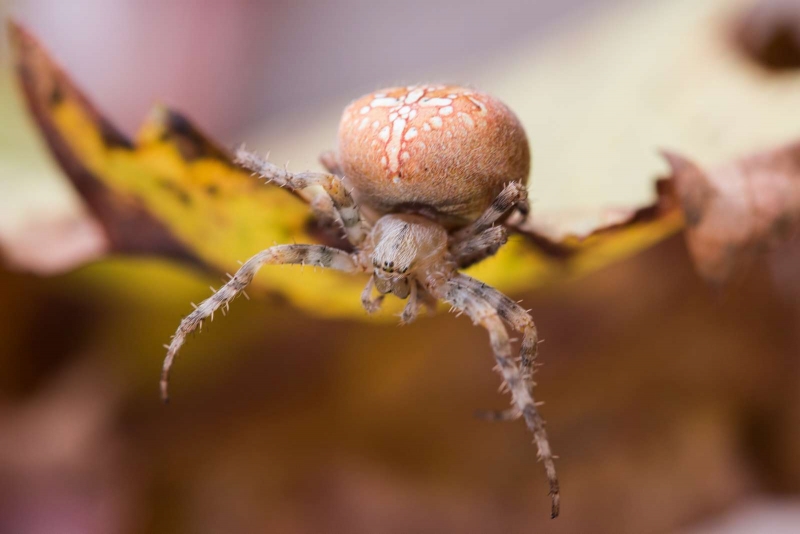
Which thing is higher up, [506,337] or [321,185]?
[321,185]

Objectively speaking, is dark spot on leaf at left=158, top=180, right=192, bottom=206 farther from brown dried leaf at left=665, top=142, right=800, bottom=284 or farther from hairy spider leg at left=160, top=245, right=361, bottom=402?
brown dried leaf at left=665, top=142, right=800, bottom=284

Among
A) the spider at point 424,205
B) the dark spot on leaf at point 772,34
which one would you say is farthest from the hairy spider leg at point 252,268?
the dark spot on leaf at point 772,34

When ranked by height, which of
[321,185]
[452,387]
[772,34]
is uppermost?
[772,34]

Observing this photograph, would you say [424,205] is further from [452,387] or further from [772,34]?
[772,34]

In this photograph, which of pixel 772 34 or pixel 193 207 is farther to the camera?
pixel 772 34

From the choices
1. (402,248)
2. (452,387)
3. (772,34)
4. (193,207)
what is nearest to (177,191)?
(193,207)
